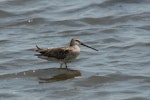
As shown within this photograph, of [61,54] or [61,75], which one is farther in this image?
[61,54]

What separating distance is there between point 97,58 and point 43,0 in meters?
5.27

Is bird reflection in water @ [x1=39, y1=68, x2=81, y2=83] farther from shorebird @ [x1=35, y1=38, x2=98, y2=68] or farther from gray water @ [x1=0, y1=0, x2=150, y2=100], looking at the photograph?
shorebird @ [x1=35, y1=38, x2=98, y2=68]

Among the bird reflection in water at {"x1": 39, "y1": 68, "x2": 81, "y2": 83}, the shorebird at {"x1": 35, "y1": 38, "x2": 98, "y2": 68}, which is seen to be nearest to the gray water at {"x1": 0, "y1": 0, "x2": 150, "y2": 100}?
the bird reflection in water at {"x1": 39, "y1": 68, "x2": 81, "y2": 83}

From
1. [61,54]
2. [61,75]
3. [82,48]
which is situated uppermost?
[61,54]

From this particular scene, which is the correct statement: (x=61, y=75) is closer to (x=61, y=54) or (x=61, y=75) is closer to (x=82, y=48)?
(x=61, y=54)

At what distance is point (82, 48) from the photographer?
14289 millimetres

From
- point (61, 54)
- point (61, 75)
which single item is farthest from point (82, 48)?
point (61, 75)

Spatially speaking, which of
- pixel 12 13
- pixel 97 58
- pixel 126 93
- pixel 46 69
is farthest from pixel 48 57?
pixel 12 13

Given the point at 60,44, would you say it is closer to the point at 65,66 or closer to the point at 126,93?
the point at 65,66

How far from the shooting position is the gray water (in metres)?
11.3

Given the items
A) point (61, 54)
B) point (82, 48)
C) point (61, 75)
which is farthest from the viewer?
point (82, 48)

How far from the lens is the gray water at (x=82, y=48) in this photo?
11289mm

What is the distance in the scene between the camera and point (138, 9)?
1659cm

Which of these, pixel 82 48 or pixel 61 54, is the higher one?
pixel 61 54
